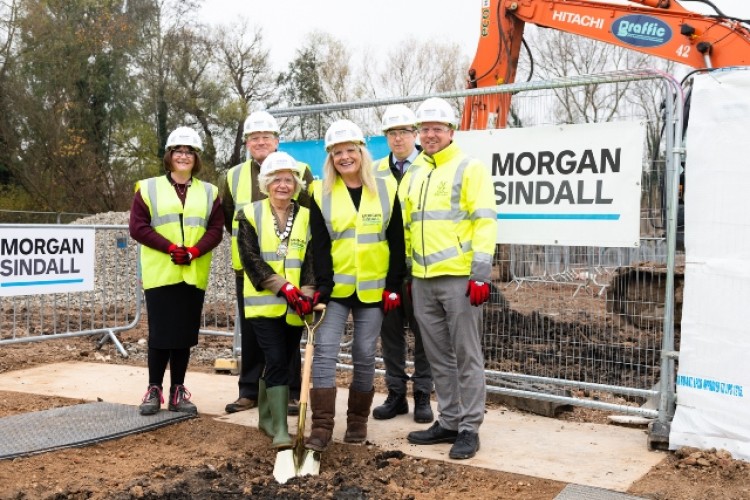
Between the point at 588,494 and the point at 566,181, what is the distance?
2350 millimetres

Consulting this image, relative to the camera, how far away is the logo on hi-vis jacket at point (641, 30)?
31.7 feet

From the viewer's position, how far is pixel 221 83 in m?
37.9

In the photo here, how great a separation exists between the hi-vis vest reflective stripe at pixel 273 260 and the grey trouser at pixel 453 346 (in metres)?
0.79

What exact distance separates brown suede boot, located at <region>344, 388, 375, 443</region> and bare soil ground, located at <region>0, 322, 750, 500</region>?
0.12 meters

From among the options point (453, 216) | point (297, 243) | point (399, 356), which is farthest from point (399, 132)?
point (399, 356)

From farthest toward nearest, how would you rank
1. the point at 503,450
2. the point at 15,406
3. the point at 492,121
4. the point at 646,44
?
1. the point at 646,44
2. the point at 492,121
3. the point at 15,406
4. the point at 503,450

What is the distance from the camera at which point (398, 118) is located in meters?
5.89

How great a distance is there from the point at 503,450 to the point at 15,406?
3.99 meters

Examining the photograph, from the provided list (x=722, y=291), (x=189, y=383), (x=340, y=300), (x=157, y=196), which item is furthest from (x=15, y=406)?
(x=722, y=291)

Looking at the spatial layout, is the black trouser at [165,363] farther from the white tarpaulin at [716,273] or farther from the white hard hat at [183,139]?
the white tarpaulin at [716,273]

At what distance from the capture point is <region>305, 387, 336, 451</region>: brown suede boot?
195 inches

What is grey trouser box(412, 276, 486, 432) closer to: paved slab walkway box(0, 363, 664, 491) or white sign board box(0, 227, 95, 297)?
paved slab walkway box(0, 363, 664, 491)

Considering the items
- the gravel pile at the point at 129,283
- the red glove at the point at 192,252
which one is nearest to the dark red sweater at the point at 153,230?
the red glove at the point at 192,252

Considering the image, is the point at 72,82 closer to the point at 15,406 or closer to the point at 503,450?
the point at 15,406
